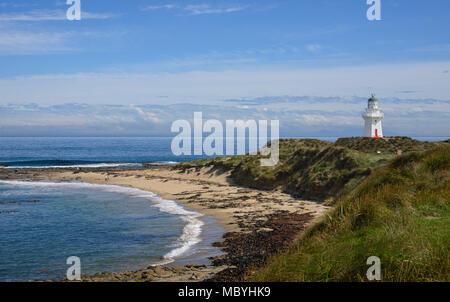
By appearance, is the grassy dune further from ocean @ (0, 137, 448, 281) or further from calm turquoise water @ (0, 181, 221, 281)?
calm turquoise water @ (0, 181, 221, 281)

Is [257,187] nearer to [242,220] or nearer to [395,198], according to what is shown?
[242,220]

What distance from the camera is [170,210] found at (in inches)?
936

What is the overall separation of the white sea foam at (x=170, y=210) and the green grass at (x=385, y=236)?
6.45 meters

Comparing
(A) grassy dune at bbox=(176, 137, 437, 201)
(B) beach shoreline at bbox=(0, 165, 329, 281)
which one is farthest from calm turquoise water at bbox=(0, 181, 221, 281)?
(A) grassy dune at bbox=(176, 137, 437, 201)

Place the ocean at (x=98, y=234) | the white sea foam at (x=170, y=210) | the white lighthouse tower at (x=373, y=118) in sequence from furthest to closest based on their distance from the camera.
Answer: the white lighthouse tower at (x=373, y=118) → the white sea foam at (x=170, y=210) → the ocean at (x=98, y=234)

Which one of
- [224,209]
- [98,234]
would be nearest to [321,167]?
[224,209]

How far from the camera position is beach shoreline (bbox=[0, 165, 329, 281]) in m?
11.4

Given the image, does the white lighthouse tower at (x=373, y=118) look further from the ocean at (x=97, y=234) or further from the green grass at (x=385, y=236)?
the green grass at (x=385, y=236)

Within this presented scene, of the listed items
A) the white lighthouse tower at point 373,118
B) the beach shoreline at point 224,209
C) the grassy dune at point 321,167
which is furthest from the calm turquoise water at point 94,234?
the white lighthouse tower at point 373,118

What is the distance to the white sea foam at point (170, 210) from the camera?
14.6 metres

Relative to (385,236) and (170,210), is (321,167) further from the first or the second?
(385,236)
